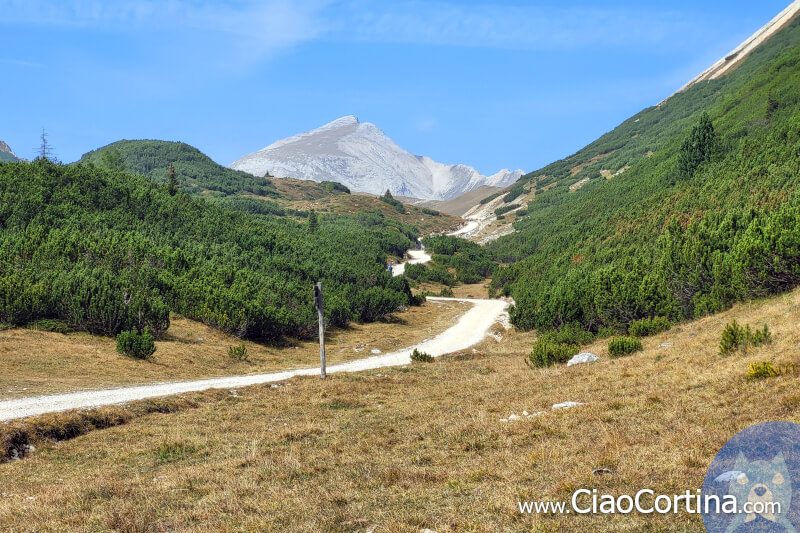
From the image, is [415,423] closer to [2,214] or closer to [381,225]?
[2,214]

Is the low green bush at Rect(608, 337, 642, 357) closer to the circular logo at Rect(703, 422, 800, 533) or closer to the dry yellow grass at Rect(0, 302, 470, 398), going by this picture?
the circular logo at Rect(703, 422, 800, 533)

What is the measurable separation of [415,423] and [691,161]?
170ft

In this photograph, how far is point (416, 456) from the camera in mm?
9555

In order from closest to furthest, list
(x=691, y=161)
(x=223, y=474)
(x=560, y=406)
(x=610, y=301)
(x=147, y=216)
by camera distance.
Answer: (x=223, y=474) → (x=560, y=406) → (x=610, y=301) → (x=147, y=216) → (x=691, y=161)

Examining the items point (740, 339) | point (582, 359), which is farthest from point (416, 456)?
point (582, 359)

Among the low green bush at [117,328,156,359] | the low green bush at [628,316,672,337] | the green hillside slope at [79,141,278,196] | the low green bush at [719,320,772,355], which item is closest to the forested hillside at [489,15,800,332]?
the low green bush at [628,316,672,337]

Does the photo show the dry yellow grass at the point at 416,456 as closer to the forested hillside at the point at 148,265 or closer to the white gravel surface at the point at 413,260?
the forested hillside at the point at 148,265

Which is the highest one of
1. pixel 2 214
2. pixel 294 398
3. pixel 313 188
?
pixel 313 188

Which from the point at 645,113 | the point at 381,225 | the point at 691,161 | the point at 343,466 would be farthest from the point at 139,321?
the point at 645,113

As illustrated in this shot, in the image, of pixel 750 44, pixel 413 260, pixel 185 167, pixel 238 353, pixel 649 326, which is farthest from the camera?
pixel 750 44

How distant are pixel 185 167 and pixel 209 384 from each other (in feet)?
439

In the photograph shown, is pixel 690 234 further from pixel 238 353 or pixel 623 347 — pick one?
pixel 238 353

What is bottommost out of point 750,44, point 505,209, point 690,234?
point 690,234

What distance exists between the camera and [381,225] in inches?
4739
